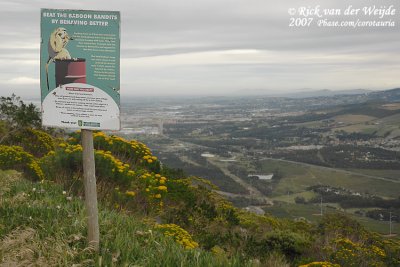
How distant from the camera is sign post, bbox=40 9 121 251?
351cm

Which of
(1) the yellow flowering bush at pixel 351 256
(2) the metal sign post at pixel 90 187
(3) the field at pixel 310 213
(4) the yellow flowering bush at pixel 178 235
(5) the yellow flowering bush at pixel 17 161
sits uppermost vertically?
(2) the metal sign post at pixel 90 187

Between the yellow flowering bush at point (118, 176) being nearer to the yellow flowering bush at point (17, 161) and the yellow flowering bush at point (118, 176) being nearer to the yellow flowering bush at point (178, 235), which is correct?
Result: the yellow flowering bush at point (17, 161)

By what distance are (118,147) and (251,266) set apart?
21.6 ft

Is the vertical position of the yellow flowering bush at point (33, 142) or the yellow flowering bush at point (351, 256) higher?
the yellow flowering bush at point (33, 142)

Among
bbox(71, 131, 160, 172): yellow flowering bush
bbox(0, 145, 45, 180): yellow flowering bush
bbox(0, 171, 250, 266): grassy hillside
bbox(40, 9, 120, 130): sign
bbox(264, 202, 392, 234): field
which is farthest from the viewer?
bbox(264, 202, 392, 234): field

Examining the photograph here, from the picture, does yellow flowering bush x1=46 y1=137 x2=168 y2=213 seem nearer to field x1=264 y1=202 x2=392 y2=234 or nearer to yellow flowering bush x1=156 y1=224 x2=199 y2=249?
yellow flowering bush x1=156 y1=224 x2=199 y2=249

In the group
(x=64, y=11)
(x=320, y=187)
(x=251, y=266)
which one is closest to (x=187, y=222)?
(x=251, y=266)

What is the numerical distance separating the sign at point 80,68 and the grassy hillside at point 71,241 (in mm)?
1155

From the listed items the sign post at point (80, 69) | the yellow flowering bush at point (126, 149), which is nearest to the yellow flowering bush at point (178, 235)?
the sign post at point (80, 69)

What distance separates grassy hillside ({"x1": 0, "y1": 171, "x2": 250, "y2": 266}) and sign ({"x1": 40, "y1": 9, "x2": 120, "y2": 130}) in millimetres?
1155

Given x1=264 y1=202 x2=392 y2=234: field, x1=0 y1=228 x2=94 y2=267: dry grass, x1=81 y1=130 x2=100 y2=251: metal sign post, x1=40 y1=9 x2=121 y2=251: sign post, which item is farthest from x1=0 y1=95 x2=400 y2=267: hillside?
x1=264 y1=202 x2=392 y2=234: field

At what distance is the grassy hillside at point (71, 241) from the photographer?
367cm

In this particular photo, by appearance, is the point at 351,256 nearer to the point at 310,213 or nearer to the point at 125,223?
the point at 125,223

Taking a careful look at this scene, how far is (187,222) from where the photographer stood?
297 inches
